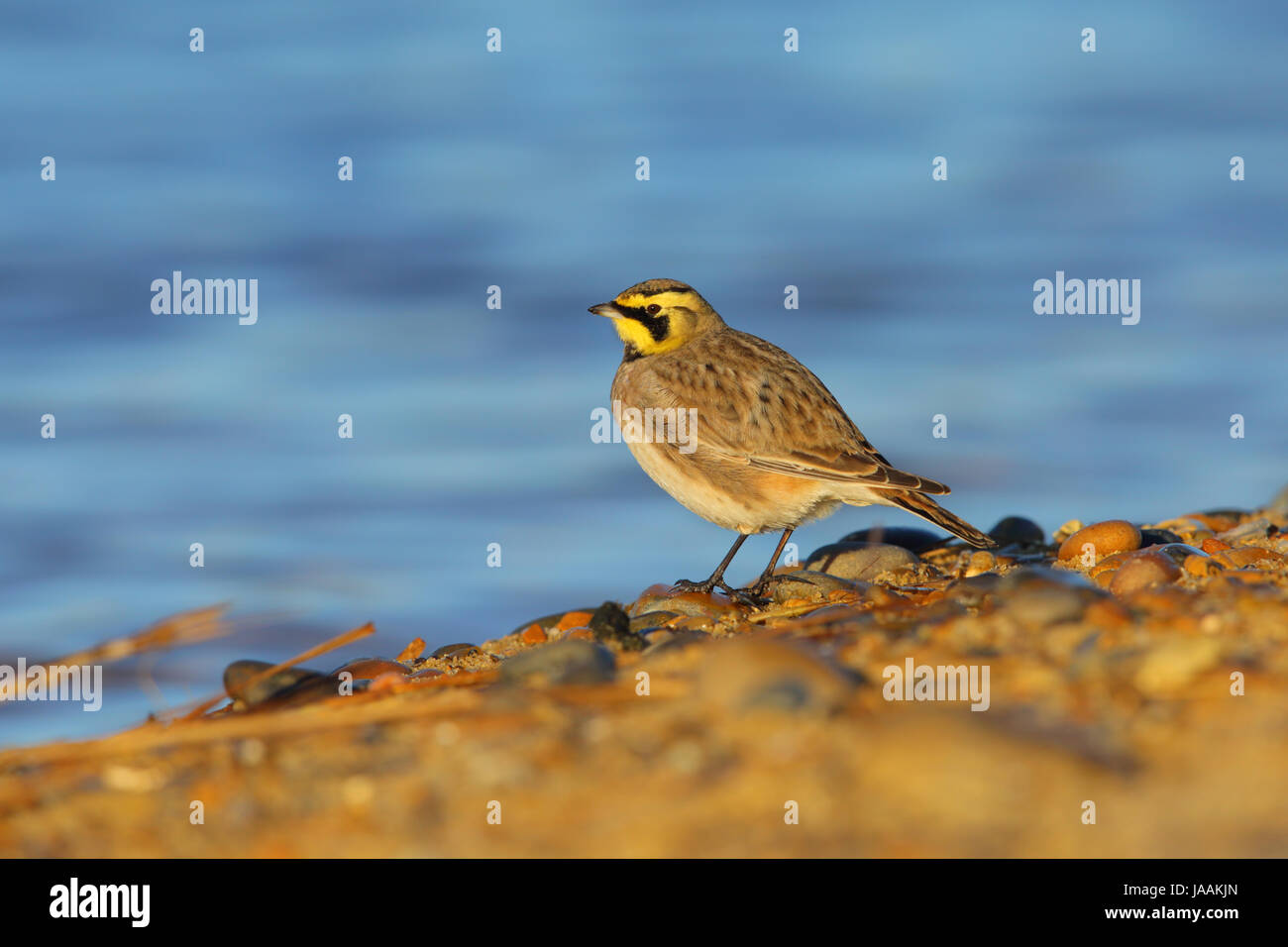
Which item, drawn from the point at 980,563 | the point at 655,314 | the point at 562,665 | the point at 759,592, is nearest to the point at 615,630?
the point at 562,665

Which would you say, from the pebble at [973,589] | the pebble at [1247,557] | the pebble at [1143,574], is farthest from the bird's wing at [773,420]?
the pebble at [1143,574]

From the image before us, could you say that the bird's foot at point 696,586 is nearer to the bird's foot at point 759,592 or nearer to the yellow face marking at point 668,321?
the bird's foot at point 759,592

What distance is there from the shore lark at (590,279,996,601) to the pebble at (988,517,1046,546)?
123 centimetres

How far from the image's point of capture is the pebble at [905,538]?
28.8ft

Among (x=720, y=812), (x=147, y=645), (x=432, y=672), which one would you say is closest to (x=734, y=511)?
(x=432, y=672)

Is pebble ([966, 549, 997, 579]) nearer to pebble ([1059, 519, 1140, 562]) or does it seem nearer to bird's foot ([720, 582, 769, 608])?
pebble ([1059, 519, 1140, 562])

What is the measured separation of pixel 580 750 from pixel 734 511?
14.3 feet

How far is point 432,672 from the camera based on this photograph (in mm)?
6664

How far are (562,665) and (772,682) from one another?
1.33 meters

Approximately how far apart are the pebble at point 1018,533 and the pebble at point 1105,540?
1099 millimetres

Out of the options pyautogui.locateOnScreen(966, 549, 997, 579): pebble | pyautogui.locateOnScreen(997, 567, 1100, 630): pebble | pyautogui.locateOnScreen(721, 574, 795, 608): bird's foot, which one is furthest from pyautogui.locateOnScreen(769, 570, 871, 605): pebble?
pyautogui.locateOnScreen(997, 567, 1100, 630): pebble

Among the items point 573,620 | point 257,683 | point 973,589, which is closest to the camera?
point 257,683

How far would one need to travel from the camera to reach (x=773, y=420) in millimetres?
8102

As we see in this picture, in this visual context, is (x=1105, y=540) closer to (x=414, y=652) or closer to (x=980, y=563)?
(x=980, y=563)
